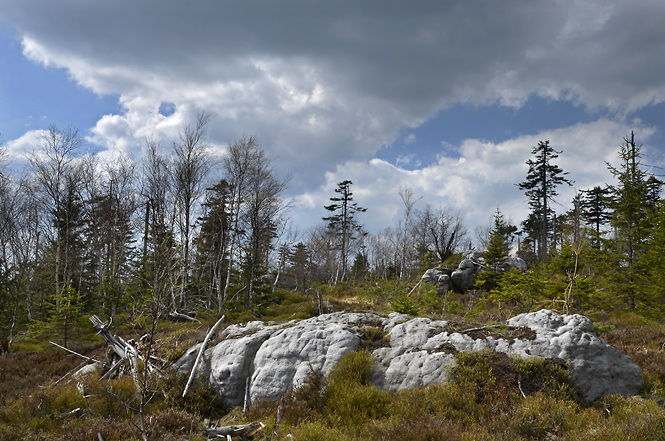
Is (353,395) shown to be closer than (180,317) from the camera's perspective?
Yes

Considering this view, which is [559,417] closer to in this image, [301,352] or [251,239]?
[301,352]

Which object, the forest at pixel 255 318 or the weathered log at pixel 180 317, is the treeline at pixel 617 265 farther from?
the weathered log at pixel 180 317

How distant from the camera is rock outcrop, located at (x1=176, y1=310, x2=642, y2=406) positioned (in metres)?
7.18

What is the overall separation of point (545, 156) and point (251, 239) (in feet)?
116

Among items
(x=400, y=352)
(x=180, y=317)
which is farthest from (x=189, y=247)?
(x=400, y=352)

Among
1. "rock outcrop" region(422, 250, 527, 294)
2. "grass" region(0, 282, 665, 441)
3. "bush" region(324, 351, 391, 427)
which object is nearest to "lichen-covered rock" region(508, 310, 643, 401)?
"grass" region(0, 282, 665, 441)

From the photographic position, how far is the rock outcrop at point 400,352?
7180 millimetres

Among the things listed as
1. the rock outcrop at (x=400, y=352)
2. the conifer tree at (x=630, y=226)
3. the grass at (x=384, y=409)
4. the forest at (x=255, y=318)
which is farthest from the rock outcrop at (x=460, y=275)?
the rock outcrop at (x=400, y=352)

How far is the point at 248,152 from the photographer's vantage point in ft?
80.9

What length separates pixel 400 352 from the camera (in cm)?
815

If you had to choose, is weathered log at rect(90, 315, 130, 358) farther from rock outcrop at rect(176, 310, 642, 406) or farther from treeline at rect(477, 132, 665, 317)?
treeline at rect(477, 132, 665, 317)

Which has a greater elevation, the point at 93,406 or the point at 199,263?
the point at 199,263

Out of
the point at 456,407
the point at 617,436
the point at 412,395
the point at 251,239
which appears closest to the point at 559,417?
the point at 617,436

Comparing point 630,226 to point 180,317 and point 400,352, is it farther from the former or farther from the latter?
point 180,317
